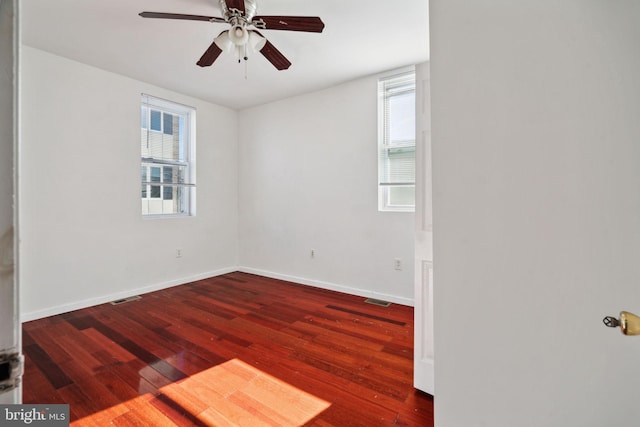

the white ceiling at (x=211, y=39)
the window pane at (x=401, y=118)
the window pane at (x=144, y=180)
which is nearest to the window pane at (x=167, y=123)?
the white ceiling at (x=211, y=39)

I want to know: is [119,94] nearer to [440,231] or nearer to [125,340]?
[125,340]

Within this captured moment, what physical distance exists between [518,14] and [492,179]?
1.42 feet

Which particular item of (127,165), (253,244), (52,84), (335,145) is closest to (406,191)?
(335,145)

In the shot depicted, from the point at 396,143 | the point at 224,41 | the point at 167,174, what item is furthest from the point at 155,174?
the point at 396,143

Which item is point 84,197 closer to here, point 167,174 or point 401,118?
point 167,174

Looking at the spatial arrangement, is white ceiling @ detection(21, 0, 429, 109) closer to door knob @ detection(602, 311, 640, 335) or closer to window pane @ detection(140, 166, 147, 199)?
window pane @ detection(140, 166, 147, 199)

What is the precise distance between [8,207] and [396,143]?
10.9 feet

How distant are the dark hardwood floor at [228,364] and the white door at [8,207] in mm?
1367

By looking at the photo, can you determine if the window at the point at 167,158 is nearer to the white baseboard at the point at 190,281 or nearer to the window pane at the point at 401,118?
the white baseboard at the point at 190,281

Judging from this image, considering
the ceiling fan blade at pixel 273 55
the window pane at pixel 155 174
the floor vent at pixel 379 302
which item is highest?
the ceiling fan blade at pixel 273 55

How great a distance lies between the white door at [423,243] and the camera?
5.49 ft

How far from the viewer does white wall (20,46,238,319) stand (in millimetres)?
2785

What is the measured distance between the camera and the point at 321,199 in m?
3.86

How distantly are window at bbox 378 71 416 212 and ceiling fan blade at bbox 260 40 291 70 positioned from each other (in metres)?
1.35
